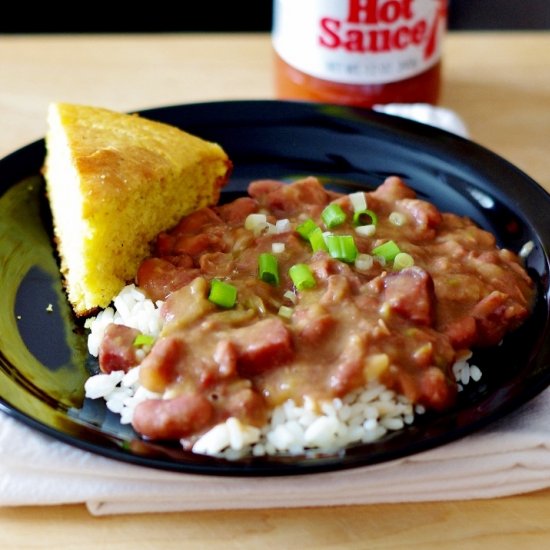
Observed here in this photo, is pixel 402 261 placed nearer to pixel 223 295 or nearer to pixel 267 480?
pixel 223 295

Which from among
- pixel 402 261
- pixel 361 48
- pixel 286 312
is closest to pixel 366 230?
pixel 402 261

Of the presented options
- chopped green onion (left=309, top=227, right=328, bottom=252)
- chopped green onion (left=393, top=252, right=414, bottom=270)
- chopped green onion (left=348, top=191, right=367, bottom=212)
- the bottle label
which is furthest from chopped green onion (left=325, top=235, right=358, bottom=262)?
the bottle label

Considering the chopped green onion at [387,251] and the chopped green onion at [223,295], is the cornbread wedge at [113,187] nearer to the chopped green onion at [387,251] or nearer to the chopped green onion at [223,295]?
the chopped green onion at [223,295]

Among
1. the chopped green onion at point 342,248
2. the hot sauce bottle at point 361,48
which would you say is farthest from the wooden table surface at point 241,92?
the chopped green onion at point 342,248

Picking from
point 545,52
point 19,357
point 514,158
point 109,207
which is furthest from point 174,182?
point 545,52

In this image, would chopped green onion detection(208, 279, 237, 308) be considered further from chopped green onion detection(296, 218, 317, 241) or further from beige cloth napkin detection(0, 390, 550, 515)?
beige cloth napkin detection(0, 390, 550, 515)

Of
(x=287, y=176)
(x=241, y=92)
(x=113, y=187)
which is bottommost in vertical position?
(x=241, y=92)
